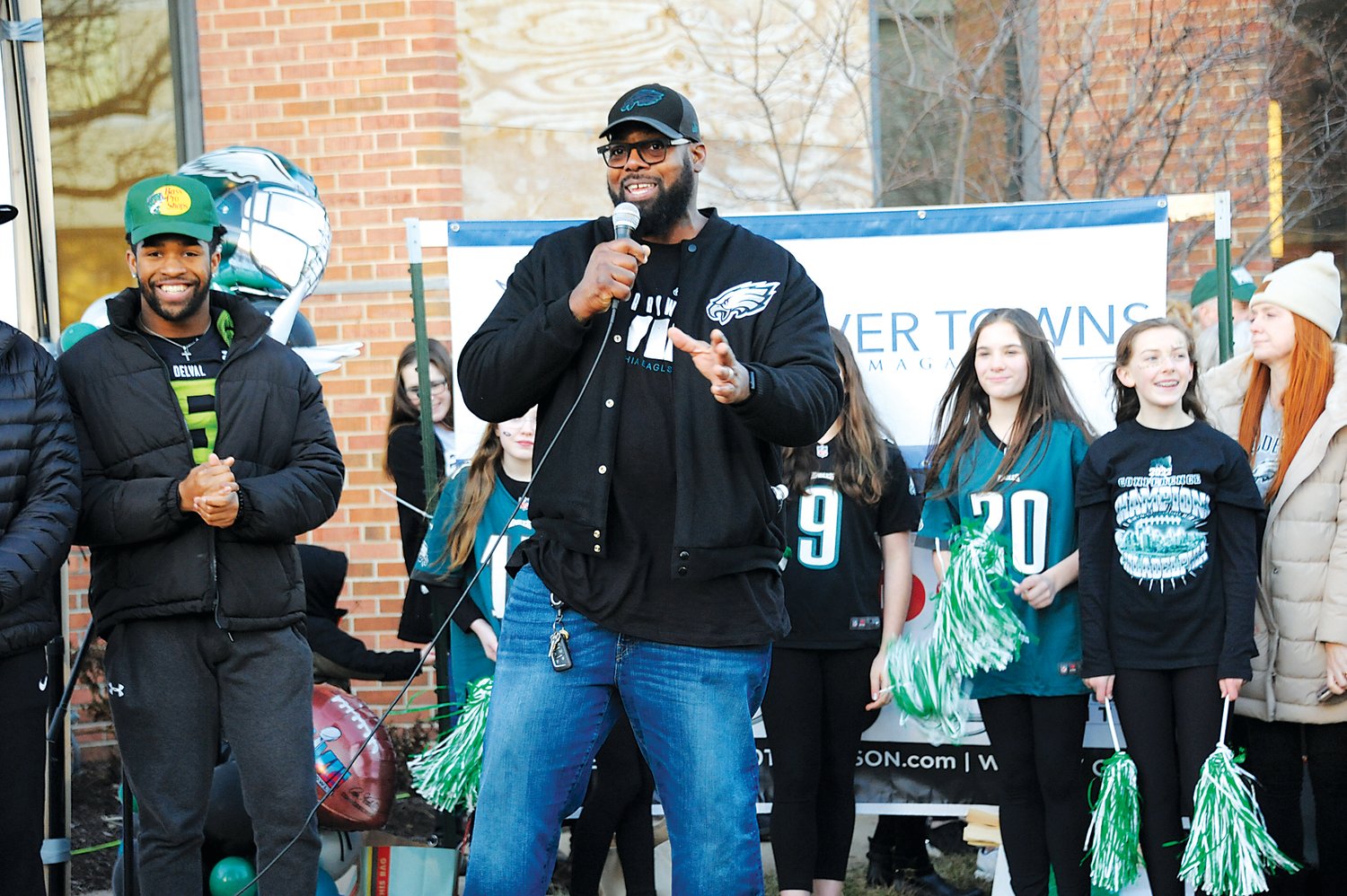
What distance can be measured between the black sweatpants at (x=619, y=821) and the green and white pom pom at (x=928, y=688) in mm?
835

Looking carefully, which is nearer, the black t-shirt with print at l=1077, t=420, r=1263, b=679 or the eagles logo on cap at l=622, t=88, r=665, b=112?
the eagles logo on cap at l=622, t=88, r=665, b=112

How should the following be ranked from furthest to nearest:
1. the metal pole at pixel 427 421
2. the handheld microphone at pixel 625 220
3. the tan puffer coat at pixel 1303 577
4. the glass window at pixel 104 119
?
the glass window at pixel 104 119 < the metal pole at pixel 427 421 < the tan puffer coat at pixel 1303 577 < the handheld microphone at pixel 625 220

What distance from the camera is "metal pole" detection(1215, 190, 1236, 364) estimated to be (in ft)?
16.4

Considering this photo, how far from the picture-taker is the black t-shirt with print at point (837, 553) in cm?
475

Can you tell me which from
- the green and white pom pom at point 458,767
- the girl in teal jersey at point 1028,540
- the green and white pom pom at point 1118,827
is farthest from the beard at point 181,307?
the green and white pom pom at point 1118,827

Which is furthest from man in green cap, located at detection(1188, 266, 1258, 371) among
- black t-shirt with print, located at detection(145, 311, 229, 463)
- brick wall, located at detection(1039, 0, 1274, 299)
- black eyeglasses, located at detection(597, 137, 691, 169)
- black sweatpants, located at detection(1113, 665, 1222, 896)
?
black t-shirt with print, located at detection(145, 311, 229, 463)

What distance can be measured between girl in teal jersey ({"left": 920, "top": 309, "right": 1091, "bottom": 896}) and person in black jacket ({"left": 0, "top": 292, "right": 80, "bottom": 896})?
101 inches

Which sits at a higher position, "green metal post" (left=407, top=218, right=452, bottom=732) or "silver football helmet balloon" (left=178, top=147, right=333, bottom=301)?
"silver football helmet balloon" (left=178, top=147, right=333, bottom=301)

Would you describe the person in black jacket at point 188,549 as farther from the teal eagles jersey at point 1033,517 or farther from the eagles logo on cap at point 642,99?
the teal eagles jersey at point 1033,517

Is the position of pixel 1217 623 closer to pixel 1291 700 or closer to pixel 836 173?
pixel 1291 700

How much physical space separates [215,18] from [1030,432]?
16.2 feet

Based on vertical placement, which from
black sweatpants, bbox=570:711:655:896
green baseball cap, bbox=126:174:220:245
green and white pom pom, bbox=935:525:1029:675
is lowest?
black sweatpants, bbox=570:711:655:896

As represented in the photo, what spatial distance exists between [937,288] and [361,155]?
350 cm

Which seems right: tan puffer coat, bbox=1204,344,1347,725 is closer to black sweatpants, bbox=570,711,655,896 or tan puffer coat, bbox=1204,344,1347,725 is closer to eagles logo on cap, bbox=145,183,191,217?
black sweatpants, bbox=570,711,655,896
